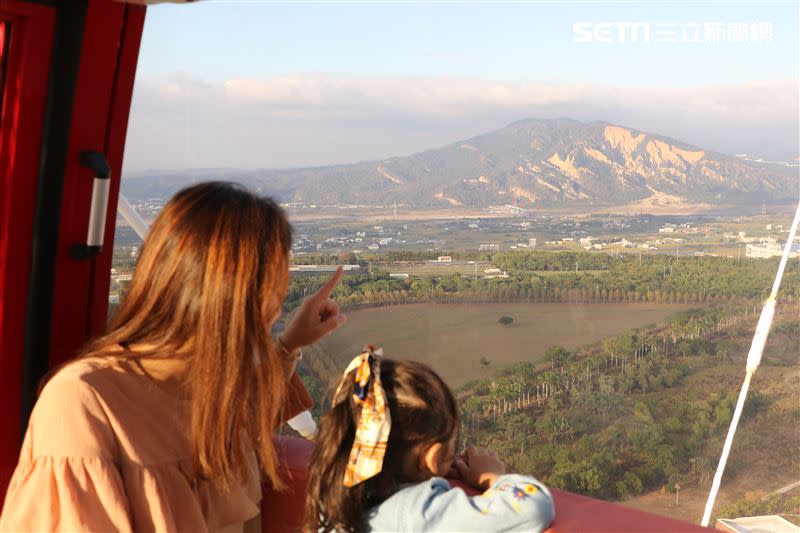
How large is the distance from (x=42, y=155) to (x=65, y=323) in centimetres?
27

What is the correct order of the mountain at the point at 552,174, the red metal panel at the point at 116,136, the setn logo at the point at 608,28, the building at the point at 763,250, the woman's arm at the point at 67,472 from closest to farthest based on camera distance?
the woman's arm at the point at 67,472 → the red metal panel at the point at 116,136 → the setn logo at the point at 608,28 → the mountain at the point at 552,174 → the building at the point at 763,250

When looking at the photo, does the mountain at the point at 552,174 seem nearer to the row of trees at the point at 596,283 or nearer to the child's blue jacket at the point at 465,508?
the row of trees at the point at 596,283

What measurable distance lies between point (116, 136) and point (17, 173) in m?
0.18

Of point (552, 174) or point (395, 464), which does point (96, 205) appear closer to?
point (395, 464)

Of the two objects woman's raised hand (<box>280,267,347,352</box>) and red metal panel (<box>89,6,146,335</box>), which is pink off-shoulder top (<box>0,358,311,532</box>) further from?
red metal panel (<box>89,6,146,335</box>)

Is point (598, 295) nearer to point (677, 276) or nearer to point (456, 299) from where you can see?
point (677, 276)

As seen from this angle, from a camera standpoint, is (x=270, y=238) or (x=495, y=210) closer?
(x=270, y=238)

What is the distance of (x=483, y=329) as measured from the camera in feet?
31.7

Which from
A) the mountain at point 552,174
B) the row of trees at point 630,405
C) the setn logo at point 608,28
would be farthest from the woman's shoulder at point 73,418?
the row of trees at point 630,405

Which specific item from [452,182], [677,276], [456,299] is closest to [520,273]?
[456,299]

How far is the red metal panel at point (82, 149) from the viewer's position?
3.95ft

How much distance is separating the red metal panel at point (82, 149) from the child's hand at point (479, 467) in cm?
60

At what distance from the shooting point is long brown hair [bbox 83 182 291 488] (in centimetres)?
94

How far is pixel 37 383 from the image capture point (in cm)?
123
